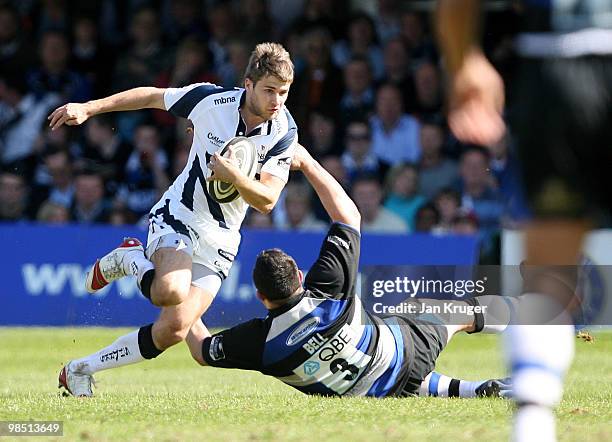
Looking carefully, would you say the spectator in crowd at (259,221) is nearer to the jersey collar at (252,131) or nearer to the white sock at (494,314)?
the jersey collar at (252,131)

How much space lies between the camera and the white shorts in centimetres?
742

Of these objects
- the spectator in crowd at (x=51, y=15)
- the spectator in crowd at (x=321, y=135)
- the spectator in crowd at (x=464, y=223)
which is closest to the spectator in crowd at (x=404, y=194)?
the spectator in crowd at (x=464, y=223)

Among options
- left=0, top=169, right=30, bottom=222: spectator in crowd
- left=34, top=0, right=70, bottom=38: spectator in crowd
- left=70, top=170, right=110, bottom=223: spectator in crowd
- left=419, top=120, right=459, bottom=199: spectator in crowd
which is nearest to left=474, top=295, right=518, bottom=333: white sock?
left=419, top=120, right=459, bottom=199: spectator in crowd

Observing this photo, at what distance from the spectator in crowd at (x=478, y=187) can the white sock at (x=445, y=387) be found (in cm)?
627

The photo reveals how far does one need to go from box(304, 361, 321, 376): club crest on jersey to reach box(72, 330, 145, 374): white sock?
3.67ft

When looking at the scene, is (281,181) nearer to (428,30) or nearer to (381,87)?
(381,87)

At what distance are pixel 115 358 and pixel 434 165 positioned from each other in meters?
7.56

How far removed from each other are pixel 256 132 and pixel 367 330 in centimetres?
153

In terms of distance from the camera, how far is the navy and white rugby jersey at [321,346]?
21.4ft

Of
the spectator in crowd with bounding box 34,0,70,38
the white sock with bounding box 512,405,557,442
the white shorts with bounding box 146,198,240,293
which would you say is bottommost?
the white sock with bounding box 512,405,557,442

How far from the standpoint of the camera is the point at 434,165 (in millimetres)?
14102

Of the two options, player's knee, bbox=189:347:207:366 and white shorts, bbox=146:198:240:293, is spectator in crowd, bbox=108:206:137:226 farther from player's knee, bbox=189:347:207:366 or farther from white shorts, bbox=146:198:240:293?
player's knee, bbox=189:347:207:366

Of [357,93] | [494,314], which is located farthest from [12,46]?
[494,314]

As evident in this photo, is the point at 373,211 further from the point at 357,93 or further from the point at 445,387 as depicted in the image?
the point at 445,387
